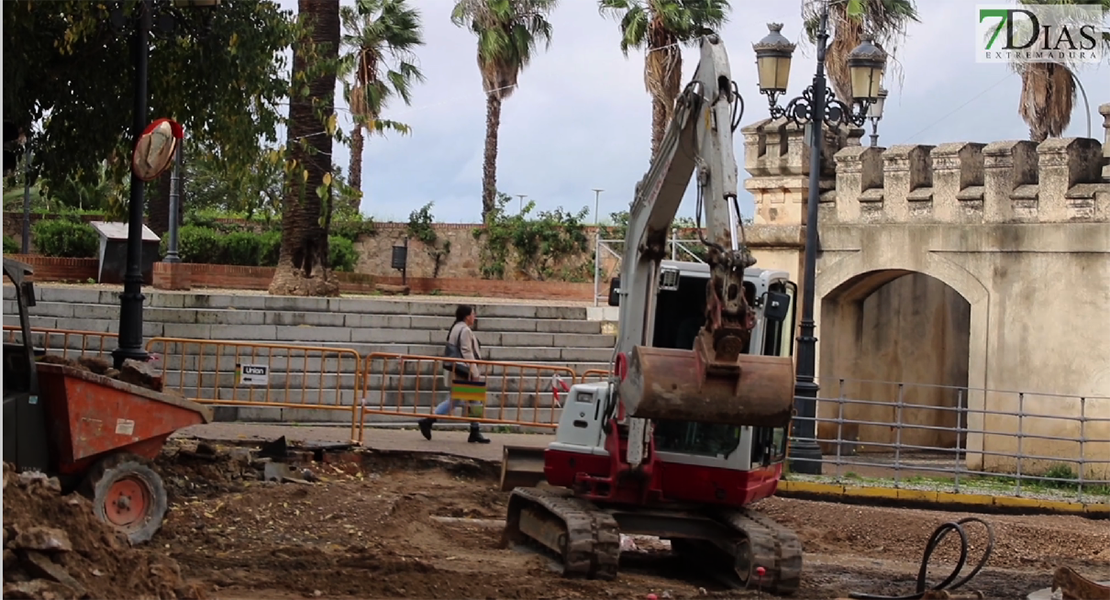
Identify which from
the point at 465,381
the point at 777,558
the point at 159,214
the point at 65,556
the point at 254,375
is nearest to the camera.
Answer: the point at 65,556

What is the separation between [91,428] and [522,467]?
16.8 feet

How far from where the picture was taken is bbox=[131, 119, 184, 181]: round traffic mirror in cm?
1376

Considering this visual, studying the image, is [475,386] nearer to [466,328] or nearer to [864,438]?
[466,328]

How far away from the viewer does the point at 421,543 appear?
1253 centimetres

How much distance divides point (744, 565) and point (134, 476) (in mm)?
4526

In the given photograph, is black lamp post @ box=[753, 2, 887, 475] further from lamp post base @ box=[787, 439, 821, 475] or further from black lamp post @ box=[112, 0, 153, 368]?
black lamp post @ box=[112, 0, 153, 368]

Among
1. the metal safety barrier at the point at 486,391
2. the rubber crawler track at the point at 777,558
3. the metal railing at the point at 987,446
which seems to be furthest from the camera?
the metal safety barrier at the point at 486,391

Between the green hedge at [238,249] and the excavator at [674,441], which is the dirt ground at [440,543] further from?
the green hedge at [238,249]

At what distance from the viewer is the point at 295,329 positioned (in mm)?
21328

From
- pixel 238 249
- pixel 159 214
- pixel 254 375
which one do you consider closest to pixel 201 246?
pixel 238 249

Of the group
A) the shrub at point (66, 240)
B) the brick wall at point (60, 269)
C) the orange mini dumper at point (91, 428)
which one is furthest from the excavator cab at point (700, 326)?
the shrub at point (66, 240)

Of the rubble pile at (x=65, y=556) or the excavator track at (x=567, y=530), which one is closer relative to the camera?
the rubble pile at (x=65, y=556)

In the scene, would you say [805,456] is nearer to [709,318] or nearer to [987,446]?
[987,446]

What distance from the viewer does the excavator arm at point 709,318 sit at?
30.6 ft
